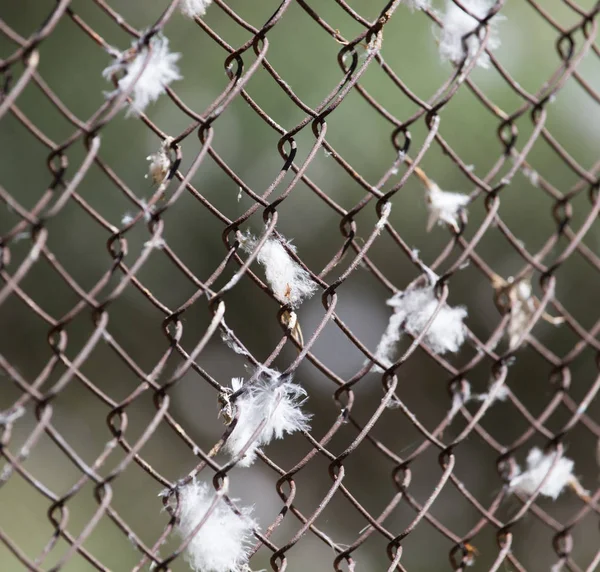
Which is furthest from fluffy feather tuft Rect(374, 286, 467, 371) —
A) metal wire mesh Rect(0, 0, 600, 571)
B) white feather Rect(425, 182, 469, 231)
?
metal wire mesh Rect(0, 0, 600, 571)

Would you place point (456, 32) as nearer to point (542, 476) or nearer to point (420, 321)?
point (420, 321)

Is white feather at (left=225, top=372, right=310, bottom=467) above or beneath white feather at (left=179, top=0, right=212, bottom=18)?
beneath

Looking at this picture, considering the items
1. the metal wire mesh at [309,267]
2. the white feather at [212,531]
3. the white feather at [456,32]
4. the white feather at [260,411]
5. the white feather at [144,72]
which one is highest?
the metal wire mesh at [309,267]

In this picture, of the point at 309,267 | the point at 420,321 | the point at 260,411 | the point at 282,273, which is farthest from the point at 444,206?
the point at 309,267

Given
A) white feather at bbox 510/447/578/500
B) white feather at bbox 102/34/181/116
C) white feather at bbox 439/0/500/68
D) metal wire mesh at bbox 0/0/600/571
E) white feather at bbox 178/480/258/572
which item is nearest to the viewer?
white feather at bbox 102/34/181/116

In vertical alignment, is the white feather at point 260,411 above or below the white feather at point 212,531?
above

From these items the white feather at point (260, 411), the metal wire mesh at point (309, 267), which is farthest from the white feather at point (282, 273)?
the metal wire mesh at point (309, 267)

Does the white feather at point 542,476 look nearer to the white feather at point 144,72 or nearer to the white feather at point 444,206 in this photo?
the white feather at point 444,206

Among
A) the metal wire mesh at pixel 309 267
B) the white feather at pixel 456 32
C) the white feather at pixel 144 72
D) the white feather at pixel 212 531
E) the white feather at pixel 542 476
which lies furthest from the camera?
the metal wire mesh at pixel 309 267

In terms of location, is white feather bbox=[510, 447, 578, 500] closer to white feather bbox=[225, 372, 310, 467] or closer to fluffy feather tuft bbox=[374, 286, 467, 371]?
fluffy feather tuft bbox=[374, 286, 467, 371]

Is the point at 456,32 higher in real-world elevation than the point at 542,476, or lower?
higher

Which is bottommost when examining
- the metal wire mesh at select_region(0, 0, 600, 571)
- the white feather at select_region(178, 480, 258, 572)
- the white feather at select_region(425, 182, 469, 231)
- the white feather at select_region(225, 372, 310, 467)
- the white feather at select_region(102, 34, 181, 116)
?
the white feather at select_region(178, 480, 258, 572)

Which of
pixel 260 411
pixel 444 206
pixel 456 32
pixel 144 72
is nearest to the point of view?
pixel 144 72
